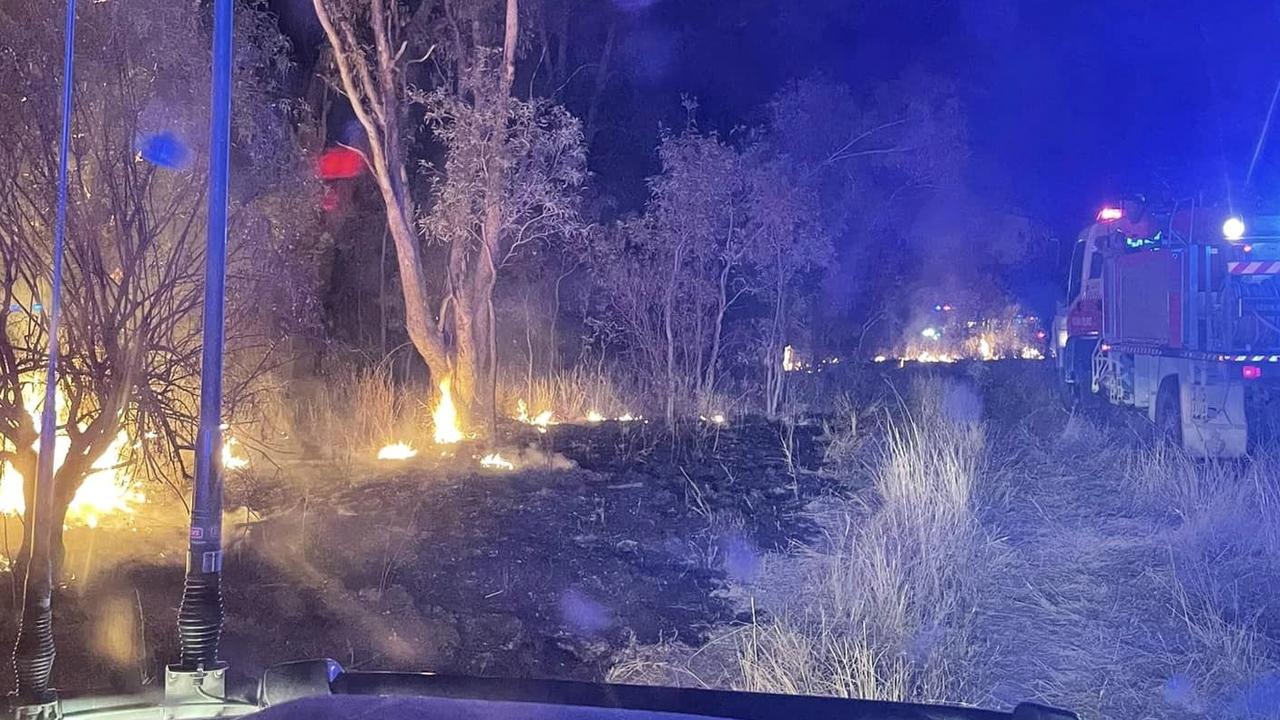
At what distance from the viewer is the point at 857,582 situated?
22.0 ft

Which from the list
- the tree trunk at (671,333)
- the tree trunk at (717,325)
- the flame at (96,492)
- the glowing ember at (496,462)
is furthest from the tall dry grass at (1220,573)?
the tree trunk at (717,325)

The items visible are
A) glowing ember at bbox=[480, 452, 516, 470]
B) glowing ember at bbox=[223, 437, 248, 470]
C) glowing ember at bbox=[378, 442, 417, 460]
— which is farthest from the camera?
glowing ember at bbox=[378, 442, 417, 460]

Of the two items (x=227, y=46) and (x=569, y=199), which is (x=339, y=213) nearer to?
(x=569, y=199)

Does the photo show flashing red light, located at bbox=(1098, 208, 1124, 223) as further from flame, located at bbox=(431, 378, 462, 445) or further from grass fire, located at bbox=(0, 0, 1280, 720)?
flame, located at bbox=(431, 378, 462, 445)

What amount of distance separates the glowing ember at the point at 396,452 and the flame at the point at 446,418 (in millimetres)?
702

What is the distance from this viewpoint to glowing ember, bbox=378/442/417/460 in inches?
538

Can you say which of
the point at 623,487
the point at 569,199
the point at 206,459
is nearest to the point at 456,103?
the point at 569,199

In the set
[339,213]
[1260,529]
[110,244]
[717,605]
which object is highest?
[339,213]

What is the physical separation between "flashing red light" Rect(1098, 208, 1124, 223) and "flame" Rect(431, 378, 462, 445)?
10.2 m

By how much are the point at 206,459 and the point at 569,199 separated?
9.61 metres

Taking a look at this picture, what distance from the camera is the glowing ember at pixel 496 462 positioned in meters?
13.0

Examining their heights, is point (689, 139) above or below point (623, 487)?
above

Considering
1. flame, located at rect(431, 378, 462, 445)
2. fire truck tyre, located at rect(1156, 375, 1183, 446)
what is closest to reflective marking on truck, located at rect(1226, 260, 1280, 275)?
fire truck tyre, located at rect(1156, 375, 1183, 446)

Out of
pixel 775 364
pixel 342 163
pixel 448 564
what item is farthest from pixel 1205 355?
pixel 342 163
